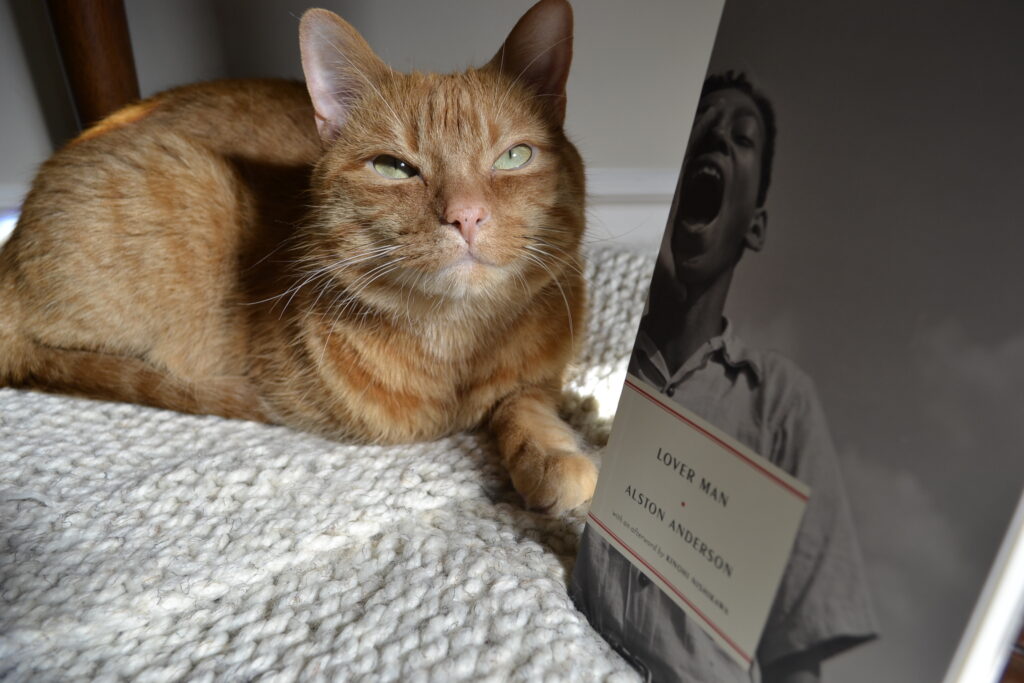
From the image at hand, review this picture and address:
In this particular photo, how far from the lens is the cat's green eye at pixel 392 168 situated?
1.02 metres

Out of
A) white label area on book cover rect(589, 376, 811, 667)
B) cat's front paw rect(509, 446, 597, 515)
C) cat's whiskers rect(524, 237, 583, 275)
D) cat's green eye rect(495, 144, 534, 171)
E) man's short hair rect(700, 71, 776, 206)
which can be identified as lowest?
cat's front paw rect(509, 446, 597, 515)

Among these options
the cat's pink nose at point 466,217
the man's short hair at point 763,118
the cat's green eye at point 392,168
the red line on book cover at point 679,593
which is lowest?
the red line on book cover at point 679,593

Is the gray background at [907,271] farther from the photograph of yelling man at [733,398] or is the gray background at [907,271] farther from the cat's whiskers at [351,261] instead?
the cat's whiskers at [351,261]

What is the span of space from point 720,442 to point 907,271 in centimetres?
21

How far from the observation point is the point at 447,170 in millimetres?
963

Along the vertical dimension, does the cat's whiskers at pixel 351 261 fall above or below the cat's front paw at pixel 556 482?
above

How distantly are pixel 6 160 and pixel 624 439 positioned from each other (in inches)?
69.0

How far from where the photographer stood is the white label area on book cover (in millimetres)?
611

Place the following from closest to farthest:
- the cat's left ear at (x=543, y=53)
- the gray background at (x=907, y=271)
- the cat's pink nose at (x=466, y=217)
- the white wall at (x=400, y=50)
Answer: the gray background at (x=907, y=271)
the cat's pink nose at (x=466, y=217)
the cat's left ear at (x=543, y=53)
the white wall at (x=400, y=50)

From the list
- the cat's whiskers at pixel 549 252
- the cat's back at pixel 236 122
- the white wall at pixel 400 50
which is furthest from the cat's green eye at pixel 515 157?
the white wall at pixel 400 50

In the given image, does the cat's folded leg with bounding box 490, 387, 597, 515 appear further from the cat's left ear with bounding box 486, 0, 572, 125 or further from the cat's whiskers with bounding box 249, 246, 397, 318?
the cat's left ear with bounding box 486, 0, 572, 125

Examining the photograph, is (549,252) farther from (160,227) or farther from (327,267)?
(160,227)

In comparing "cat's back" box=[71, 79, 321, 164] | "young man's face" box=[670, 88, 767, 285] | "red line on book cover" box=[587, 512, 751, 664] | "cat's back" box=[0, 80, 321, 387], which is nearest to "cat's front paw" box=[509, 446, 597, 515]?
"red line on book cover" box=[587, 512, 751, 664]

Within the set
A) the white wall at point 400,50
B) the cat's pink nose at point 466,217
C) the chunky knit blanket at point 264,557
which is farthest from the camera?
the white wall at point 400,50
